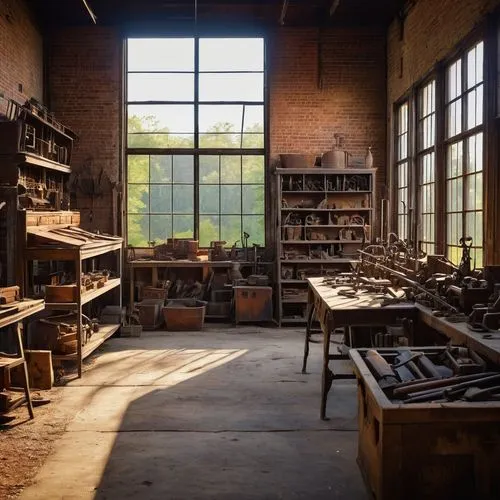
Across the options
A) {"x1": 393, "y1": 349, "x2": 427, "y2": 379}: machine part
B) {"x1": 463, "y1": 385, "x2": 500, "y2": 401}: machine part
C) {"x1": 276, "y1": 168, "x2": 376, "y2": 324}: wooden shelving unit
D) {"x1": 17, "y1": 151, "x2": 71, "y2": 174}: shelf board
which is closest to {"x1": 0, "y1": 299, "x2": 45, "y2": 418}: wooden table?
{"x1": 17, "y1": 151, "x2": 71, "y2": 174}: shelf board

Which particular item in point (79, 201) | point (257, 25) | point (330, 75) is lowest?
point (79, 201)

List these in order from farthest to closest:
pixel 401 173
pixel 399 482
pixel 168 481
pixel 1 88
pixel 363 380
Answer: pixel 401 173, pixel 1 88, pixel 168 481, pixel 363 380, pixel 399 482

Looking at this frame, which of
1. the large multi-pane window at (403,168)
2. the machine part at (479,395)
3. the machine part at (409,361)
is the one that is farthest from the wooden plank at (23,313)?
the large multi-pane window at (403,168)

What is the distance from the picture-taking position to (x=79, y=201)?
11664 mm

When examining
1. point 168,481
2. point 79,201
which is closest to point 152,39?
point 79,201

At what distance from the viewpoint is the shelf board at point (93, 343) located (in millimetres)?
7209

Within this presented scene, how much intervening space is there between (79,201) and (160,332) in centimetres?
285

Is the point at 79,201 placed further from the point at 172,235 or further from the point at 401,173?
the point at 401,173

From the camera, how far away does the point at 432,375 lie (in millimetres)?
3557

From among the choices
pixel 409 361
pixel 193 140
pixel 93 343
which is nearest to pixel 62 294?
pixel 93 343

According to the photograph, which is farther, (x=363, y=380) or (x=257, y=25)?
(x=257, y=25)

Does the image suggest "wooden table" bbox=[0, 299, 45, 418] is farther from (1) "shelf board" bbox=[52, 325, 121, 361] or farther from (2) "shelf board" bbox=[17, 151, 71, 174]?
(2) "shelf board" bbox=[17, 151, 71, 174]

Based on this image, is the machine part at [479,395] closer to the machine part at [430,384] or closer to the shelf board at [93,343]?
the machine part at [430,384]

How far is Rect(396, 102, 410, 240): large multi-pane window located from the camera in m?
10.7
